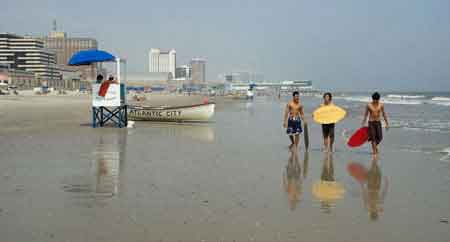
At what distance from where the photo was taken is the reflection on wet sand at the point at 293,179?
5.77m

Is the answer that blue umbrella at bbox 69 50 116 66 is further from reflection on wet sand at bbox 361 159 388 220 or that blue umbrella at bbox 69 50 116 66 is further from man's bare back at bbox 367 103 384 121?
reflection on wet sand at bbox 361 159 388 220

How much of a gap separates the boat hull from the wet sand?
24.2ft

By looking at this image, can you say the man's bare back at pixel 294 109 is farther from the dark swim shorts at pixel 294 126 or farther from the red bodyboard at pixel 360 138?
the red bodyboard at pixel 360 138

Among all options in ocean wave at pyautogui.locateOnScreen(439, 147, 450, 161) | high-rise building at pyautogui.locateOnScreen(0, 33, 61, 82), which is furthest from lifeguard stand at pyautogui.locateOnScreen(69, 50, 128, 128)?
high-rise building at pyautogui.locateOnScreen(0, 33, 61, 82)

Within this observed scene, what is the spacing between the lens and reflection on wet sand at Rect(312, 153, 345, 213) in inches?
217

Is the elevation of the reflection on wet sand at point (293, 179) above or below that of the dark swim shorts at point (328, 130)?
below

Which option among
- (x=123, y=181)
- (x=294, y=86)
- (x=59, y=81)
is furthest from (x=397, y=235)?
(x=294, y=86)

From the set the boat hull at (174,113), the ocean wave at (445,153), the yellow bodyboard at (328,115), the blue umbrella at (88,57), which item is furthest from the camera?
the boat hull at (174,113)

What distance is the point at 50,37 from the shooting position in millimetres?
188625

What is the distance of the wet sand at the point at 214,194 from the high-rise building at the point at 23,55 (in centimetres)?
13317

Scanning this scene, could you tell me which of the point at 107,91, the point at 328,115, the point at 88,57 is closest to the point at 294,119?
the point at 328,115

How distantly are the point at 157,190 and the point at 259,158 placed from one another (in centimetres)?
354

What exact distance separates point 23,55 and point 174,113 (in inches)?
5185

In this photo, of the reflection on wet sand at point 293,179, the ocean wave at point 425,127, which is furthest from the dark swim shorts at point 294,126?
the ocean wave at point 425,127
